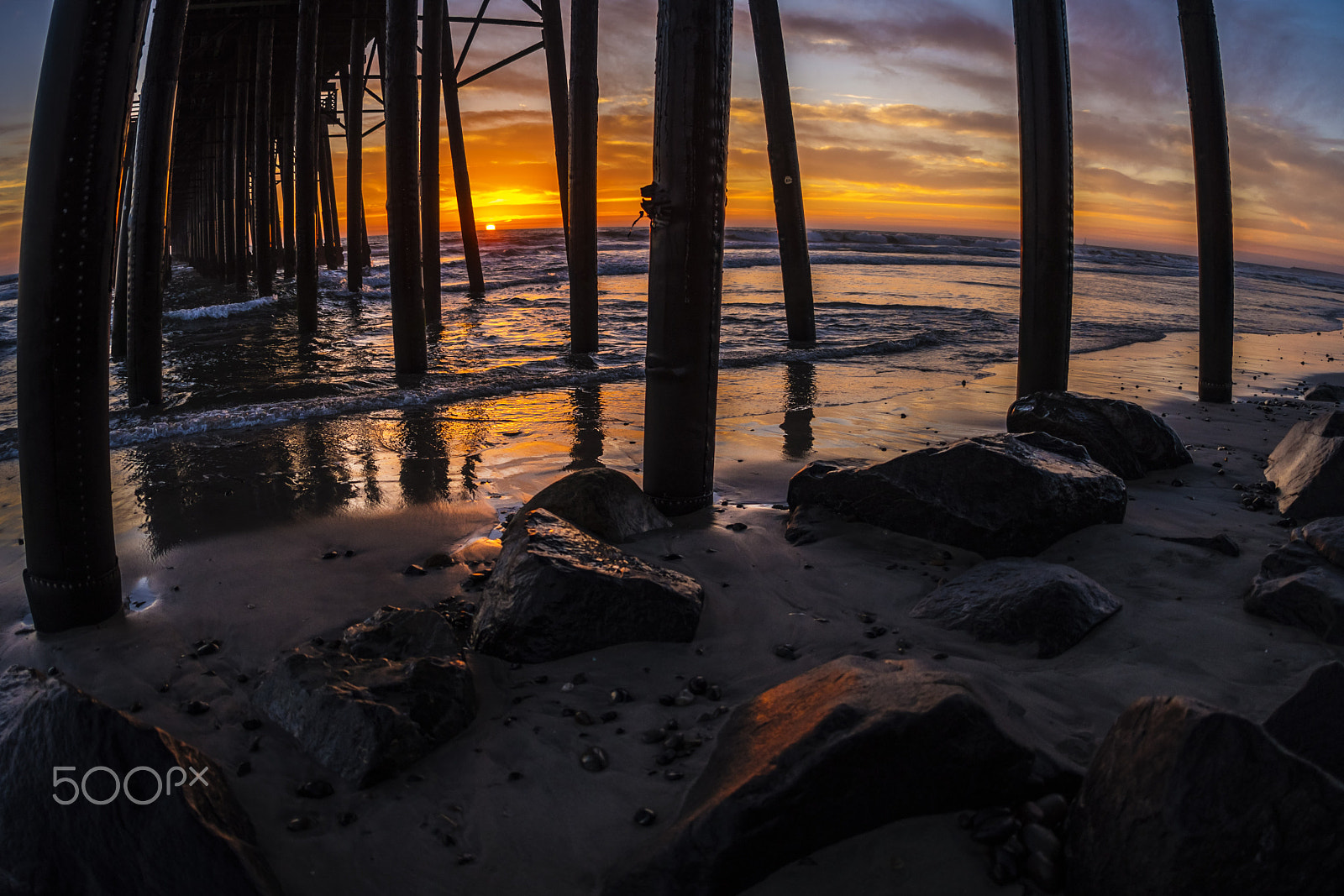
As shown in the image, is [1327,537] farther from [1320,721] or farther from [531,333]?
[531,333]

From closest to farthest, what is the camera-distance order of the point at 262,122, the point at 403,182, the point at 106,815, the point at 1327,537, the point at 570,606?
1. the point at 106,815
2. the point at 570,606
3. the point at 1327,537
4. the point at 403,182
5. the point at 262,122

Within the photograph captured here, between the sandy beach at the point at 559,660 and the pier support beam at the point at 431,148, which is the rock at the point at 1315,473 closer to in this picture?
the sandy beach at the point at 559,660

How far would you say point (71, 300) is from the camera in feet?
7.86

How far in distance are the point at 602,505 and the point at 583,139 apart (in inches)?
211

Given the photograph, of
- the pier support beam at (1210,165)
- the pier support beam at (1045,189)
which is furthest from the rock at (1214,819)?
the pier support beam at (1210,165)

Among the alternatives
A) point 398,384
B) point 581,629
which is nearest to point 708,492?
point 581,629

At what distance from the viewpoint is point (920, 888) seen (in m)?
1.51

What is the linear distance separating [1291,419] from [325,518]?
5986 mm

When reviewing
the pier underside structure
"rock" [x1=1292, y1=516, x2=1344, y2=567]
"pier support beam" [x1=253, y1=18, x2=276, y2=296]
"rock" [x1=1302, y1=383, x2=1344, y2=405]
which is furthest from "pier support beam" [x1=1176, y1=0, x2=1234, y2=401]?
"pier support beam" [x1=253, y1=18, x2=276, y2=296]

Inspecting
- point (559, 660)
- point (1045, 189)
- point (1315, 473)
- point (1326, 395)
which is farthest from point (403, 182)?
point (1326, 395)

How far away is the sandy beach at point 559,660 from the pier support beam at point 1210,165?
48.4 inches

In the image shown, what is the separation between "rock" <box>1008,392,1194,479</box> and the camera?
405 cm

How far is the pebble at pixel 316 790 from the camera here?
1862 millimetres

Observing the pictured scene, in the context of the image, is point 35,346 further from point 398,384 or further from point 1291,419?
point 1291,419
